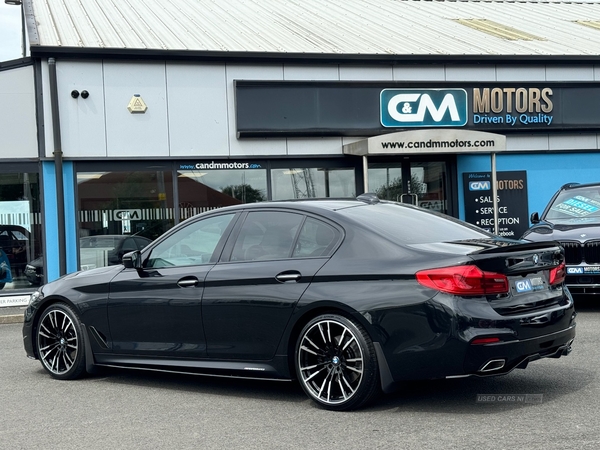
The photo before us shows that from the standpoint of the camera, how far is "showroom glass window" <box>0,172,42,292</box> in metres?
14.7

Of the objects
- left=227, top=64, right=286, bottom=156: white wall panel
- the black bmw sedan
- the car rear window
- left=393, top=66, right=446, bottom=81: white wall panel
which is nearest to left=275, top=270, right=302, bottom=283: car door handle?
the black bmw sedan

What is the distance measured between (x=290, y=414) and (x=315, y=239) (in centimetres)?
128

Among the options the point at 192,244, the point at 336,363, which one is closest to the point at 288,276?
the point at 336,363

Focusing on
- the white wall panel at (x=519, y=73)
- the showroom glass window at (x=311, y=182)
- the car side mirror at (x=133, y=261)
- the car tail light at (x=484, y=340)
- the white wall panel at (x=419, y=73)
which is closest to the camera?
the car tail light at (x=484, y=340)

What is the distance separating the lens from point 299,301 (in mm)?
5836

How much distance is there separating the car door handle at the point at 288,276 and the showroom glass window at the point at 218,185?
9878 mm

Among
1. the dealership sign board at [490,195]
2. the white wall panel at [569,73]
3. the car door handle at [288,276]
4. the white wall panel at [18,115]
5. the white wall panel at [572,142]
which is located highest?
the white wall panel at [569,73]

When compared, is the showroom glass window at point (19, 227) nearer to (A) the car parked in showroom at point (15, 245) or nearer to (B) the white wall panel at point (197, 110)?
(A) the car parked in showroom at point (15, 245)

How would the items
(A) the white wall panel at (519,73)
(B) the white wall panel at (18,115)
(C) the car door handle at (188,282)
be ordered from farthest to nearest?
(A) the white wall panel at (519,73) < (B) the white wall panel at (18,115) < (C) the car door handle at (188,282)

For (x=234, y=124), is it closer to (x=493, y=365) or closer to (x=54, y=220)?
(x=54, y=220)

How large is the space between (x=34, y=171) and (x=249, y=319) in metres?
9.98

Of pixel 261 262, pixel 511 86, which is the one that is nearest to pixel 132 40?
pixel 511 86

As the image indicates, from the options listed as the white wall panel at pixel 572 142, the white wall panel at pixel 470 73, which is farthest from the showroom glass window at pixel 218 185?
the white wall panel at pixel 572 142

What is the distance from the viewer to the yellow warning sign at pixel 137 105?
1532 cm
